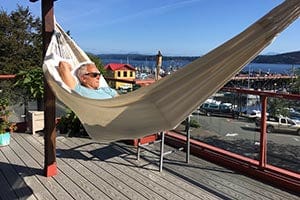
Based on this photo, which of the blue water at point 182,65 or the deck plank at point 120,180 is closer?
the deck plank at point 120,180

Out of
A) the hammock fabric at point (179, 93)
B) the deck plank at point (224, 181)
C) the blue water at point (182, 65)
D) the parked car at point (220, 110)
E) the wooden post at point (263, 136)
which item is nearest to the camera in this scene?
the hammock fabric at point (179, 93)

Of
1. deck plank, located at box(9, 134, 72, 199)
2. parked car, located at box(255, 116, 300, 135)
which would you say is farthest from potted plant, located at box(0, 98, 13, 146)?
parked car, located at box(255, 116, 300, 135)

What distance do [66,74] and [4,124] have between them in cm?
201

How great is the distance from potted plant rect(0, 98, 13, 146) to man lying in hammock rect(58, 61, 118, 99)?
6.31ft

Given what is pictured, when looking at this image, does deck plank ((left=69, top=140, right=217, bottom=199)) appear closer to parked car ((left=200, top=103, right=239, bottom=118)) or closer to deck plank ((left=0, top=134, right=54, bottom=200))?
deck plank ((left=0, top=134, right=54, bottom=200))

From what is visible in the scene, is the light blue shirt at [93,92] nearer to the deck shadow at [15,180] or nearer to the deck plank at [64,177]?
the deck plank at [64,177]

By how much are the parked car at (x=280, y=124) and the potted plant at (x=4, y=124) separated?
3023mm

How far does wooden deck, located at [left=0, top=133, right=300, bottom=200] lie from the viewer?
2.89m

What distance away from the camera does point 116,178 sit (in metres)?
3.24

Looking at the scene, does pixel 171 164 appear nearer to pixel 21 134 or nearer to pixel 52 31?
pixel 52 31

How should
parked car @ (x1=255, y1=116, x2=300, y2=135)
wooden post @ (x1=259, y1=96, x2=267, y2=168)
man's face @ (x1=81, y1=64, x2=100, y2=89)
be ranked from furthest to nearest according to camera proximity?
parked car @ (x1=255, y1=116, x2=300, y2=135) < wooden post @ (x1=259, y1=96, x2=267, y2=168) < man's face @ (x1=81, y1=64, x2=100, y2=89)

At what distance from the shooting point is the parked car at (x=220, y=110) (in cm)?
421

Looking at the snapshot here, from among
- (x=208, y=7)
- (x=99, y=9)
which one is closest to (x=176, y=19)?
(x=208, y=7)

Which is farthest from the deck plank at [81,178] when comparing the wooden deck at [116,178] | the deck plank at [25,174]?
the deck plank at [25,174]
